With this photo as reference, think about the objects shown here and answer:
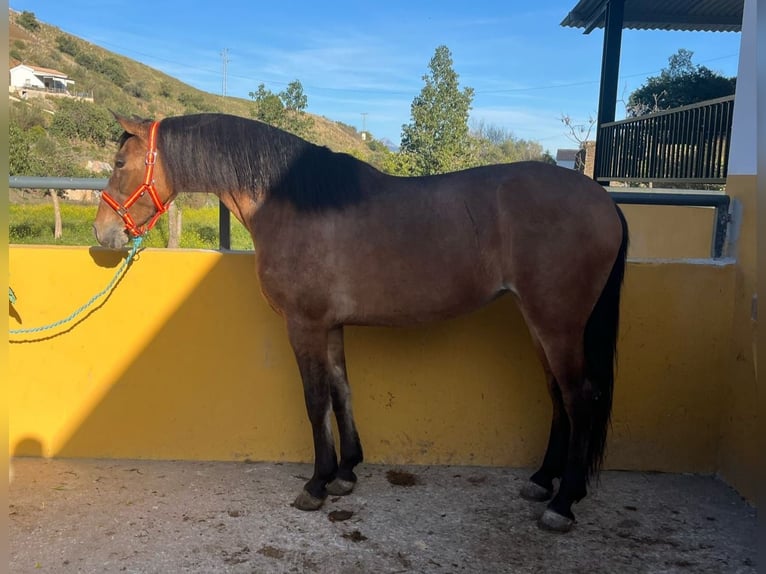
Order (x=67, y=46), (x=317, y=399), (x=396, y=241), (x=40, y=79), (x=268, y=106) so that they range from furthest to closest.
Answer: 1. (x=67, y=46)
2. (x=40, y=79)
3. (x=268, y=106)
4. (x=317, y=399)
5. (x=396, y=241)

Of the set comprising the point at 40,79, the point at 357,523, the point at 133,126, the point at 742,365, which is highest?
the point at 40,79

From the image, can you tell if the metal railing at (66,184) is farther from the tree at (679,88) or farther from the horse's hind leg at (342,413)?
the tree at (679,88)

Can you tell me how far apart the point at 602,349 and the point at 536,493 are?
80 centimetres

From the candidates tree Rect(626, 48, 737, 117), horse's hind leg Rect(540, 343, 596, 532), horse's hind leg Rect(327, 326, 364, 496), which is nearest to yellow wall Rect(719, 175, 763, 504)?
horse's hind leg Rect(540, 343, 596, 532)

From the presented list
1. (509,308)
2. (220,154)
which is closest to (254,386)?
(220,154)

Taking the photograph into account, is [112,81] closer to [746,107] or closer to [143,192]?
[143,192]

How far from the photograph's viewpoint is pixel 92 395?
3.25m

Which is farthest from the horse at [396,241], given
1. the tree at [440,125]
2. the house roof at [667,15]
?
the tree at [440,125]

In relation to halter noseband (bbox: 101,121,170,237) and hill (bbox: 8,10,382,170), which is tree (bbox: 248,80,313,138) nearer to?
hill (bbox: 8,10,382,170)

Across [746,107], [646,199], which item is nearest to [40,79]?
[646,199]

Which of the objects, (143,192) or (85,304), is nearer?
(143,192)

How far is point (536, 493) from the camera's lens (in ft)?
9.53

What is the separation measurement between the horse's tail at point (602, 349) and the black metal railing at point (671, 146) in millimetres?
3417

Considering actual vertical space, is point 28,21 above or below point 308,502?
above
